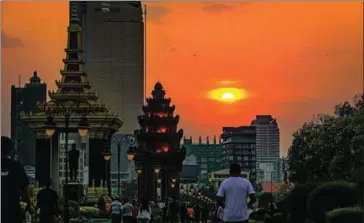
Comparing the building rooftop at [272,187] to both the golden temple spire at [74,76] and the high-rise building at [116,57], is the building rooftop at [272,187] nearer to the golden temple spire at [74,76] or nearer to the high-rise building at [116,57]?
the high-rise building at [116,57]

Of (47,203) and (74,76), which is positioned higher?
(74,76)

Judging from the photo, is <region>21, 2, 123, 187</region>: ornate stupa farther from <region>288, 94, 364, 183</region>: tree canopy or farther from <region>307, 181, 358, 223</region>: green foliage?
<region>307, 181, 358, 223</region>: green foliage

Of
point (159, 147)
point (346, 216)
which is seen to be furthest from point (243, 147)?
point (346, 216)

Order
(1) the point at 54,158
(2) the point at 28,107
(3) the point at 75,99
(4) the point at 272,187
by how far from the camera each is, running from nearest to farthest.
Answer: (3) the point at 75,99 → (1) the point at 54,158 → (2) the point at 28,107 → (4) the point at 272,187

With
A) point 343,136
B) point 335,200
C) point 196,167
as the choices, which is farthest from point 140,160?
point 196,167

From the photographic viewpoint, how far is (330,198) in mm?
18000

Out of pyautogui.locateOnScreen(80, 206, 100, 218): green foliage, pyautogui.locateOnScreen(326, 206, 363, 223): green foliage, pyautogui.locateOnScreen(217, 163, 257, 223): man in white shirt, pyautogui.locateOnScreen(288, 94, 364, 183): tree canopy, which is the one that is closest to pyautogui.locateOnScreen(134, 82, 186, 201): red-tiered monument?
pyautogui.locateOnScreen(288, 94, 364, 183): tree canopy

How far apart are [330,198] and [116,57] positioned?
107 meters

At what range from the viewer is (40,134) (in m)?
57.5

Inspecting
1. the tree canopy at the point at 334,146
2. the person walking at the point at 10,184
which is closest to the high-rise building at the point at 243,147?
the tree canopy at the point at 334,146

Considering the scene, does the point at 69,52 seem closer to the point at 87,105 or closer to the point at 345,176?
the point at 87,105

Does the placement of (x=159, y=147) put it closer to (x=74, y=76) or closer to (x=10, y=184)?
(x=74, y=76)

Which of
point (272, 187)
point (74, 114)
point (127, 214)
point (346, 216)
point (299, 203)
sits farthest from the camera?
point (272, 187)

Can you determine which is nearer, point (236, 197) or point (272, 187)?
point (236, 197)
